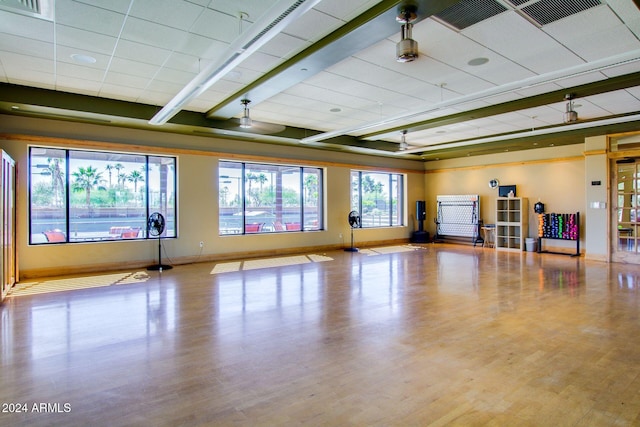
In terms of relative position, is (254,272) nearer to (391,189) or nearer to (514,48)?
(514,48)

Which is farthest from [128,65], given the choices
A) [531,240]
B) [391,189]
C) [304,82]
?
[531,240]

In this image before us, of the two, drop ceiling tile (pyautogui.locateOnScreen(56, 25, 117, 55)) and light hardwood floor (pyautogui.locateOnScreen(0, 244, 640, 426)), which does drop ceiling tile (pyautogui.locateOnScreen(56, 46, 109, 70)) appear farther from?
light hardwood floor (pyautogui.locateOnScreen(0, 244, 640, 426))

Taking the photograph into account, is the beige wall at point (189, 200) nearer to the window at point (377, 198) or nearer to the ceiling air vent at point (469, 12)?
the window at point (377, 198)

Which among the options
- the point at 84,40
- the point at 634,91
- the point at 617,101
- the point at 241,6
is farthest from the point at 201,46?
the point at 617,101

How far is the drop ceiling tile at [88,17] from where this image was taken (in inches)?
139

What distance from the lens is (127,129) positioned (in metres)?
7.45

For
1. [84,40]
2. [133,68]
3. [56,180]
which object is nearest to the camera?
[84,40]

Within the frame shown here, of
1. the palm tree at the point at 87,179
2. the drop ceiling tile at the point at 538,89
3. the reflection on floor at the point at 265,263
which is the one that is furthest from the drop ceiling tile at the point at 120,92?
the drop ceiling tile at the point at 538,89

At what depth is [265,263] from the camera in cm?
821

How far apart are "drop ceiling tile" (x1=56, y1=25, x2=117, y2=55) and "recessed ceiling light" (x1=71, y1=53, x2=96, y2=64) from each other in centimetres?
15

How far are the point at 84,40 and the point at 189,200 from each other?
434 centimetres

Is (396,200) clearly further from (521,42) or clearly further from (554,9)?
(554,9)

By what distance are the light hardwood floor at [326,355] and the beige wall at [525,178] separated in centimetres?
475

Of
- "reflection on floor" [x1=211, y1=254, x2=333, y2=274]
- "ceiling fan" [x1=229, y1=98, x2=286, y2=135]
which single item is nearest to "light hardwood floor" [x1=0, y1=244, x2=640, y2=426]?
"reflection on floor" [x1=211, y1=254, x2=333, y2=274]
